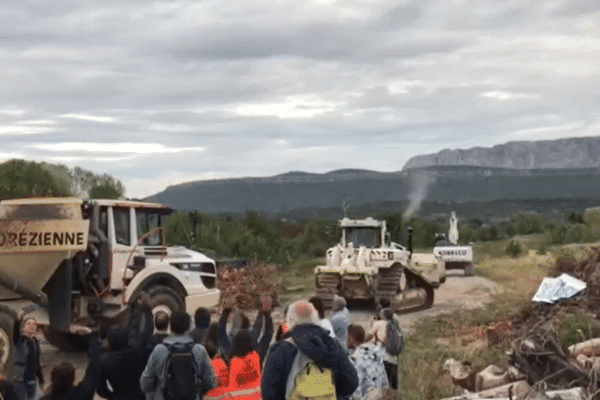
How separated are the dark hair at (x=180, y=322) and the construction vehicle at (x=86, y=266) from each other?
628cm

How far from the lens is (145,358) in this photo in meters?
7.42

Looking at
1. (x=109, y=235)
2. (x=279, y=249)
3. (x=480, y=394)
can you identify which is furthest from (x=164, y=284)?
(x=279, y=249)

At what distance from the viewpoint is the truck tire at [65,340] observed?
1607 cm

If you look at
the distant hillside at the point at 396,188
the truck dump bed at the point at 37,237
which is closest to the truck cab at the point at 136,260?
the truck dump bed at the point at 37,237

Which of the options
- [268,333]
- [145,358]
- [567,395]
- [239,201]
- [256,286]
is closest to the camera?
[145,358]

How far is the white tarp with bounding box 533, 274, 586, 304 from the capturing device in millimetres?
13312

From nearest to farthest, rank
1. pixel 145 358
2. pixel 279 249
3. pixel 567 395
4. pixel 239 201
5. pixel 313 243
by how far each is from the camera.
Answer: pixel 145 358 → pixel 567 395 → pixel 279 249 → pixel 313 243 → pixel 239 201

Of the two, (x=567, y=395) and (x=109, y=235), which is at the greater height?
(x=109, y=235)

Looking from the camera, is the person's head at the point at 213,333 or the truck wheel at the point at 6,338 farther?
the truck wheel at the point at 6,338

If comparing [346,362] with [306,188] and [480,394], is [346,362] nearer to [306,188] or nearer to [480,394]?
[480,394]

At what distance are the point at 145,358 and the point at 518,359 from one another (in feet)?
15.3

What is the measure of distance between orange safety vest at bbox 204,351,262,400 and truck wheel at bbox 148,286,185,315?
26.7 ft

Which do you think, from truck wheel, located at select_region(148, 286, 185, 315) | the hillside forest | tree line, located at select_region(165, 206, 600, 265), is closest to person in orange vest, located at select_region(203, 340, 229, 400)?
truck wheel, located at select_region(148, 286, 185, 315)

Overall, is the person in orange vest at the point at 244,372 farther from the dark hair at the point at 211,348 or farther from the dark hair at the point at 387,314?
the dark hair at the point at 387,314
